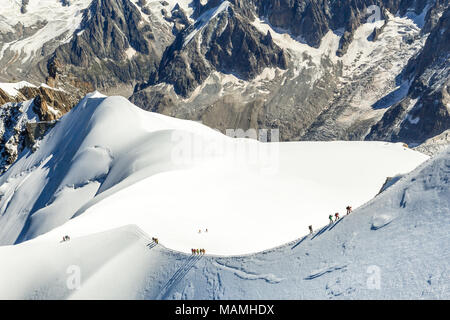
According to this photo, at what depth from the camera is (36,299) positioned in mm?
32531

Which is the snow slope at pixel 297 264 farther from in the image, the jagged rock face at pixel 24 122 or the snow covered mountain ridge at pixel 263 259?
the jagged rock face at pixel 24 122

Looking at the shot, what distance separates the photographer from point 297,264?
30953mm

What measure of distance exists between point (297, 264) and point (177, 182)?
2944cm

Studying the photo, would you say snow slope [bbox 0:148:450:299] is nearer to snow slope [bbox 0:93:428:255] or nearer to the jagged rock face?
snow slope [bbox 0:93:428:255]

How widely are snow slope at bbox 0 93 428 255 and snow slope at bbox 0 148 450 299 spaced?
399 centimetres

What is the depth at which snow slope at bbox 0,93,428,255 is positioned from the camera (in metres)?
45.1

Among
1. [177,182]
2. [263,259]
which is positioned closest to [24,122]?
[177,182]

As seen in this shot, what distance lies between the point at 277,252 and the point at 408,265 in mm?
9546

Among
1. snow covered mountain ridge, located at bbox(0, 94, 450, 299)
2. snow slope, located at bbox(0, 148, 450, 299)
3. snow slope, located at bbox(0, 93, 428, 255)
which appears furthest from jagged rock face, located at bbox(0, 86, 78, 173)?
snow slope, located at bbox(0, 148, 450, 299)

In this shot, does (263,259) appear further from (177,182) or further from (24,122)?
(24,122)

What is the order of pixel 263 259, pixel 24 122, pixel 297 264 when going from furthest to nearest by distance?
1. pixel 24 122
2. pixel 263 259
3. pixel 297 264

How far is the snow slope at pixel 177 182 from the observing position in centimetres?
4506

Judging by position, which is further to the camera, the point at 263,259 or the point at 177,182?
the point at 177,182
